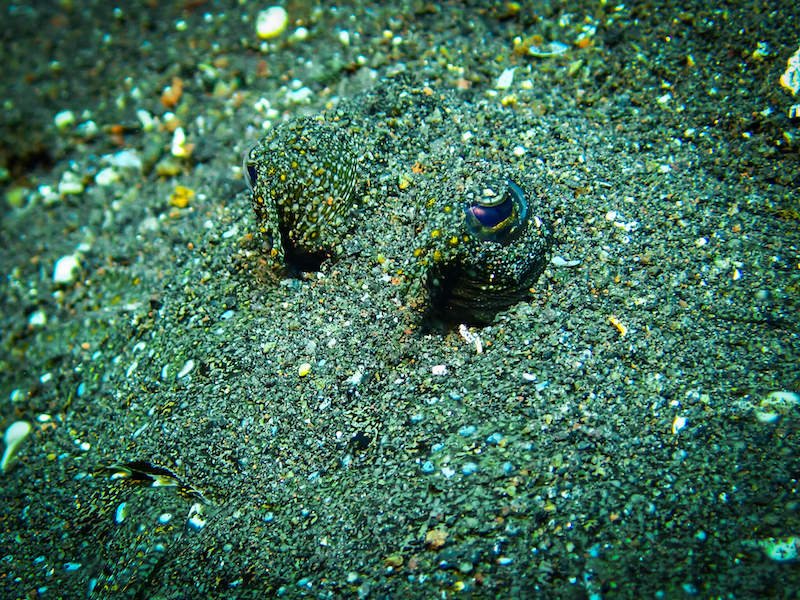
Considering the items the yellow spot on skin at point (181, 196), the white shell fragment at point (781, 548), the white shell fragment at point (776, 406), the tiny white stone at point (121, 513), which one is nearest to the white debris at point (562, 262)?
the white shell fragment at point (776, 406)

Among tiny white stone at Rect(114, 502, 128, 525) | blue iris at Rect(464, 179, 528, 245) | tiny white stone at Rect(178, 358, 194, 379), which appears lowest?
tiny white stone at Rect(114, 502, 128, 525)

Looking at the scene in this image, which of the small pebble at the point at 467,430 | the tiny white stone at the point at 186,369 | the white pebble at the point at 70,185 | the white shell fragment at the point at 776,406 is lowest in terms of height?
the white pebble at the point at 70,185

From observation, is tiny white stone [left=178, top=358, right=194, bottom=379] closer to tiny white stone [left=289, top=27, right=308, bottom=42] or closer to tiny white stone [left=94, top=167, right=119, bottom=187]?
tiny white stone [left=94, top=167, right=119, bottom=187]

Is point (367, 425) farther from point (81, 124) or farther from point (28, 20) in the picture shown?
point (28, 20)

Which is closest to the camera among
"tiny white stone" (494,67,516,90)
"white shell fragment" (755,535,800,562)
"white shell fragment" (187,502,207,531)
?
"white shell fragment" (755,535,800,562)

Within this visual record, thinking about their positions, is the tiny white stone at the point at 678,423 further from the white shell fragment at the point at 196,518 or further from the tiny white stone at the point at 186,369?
the tiny white stone at the point at 186,369

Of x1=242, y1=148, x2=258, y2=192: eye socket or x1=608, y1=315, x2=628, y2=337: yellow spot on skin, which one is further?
x1=242, y1=148, x2=258, y2=192: eye socket

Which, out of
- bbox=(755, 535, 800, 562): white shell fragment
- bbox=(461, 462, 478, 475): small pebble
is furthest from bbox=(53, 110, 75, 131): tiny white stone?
bbox=(755, 535, 800, 562): white shell fragment

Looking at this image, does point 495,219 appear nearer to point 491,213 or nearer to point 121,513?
point 491,213
